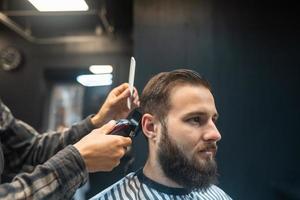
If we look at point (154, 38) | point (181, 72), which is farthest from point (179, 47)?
point (181, 72)

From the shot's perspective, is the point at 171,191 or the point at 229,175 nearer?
the point at 171,191

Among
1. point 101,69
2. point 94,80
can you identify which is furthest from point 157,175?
point 94,80

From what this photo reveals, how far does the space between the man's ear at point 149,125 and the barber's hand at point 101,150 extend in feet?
1.47

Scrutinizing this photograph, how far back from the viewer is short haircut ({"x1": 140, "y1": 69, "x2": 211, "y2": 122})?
1439 mm

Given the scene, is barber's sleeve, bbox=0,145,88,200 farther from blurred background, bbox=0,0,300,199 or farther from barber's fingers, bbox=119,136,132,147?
blurred background, bbox=0,0,300,199

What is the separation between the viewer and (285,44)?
2756 mm

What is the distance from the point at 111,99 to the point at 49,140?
38 centimetres

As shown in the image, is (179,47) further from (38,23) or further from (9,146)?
(38,23)

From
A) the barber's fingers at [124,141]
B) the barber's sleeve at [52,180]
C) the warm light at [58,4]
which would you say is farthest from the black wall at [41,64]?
the barber's sleeve at [52,180]

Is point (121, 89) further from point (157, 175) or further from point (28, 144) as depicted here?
point (28, 144)

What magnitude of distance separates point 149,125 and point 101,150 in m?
0.54

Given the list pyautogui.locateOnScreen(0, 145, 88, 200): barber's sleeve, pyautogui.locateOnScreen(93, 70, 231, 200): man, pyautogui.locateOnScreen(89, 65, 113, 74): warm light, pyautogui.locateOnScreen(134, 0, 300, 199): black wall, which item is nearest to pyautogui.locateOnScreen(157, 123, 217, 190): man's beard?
pyautogui.locateOnScreen(93, 70, 231, 200): man

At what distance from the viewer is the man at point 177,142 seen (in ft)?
4.42

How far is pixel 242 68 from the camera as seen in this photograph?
109 inches
